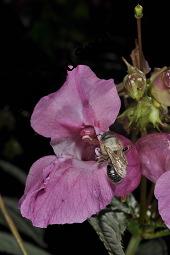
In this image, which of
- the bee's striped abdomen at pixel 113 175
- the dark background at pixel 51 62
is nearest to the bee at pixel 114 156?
the bee's striped abdomen at pixel 113 175

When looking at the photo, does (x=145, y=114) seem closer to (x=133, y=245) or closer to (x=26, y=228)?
(x=133, y=245)

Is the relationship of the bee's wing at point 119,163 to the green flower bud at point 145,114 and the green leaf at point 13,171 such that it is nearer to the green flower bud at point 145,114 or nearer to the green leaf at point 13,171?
the green flower bud at point 145,114

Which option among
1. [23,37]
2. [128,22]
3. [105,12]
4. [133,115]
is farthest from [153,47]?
[133,115]

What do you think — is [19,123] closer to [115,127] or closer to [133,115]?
[115,127]

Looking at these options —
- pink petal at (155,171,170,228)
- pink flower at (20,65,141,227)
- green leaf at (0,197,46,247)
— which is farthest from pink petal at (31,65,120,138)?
green leaf at (0,197,46,247)

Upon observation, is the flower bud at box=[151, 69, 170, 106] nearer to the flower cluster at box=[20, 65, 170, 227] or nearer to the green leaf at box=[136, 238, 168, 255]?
the flower cluster at box=[20, 65, 170, 227]

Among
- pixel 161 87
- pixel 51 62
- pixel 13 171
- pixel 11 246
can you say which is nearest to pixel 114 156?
pixel 161 87
